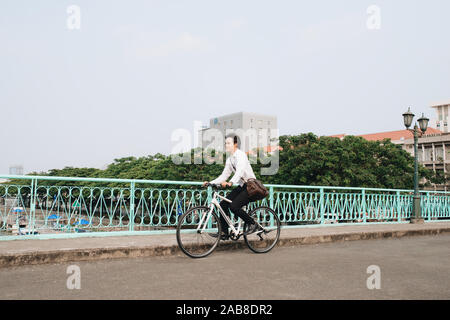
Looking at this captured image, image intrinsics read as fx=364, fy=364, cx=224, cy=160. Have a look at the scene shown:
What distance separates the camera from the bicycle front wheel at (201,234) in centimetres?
532

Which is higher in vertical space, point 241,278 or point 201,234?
point 201,234

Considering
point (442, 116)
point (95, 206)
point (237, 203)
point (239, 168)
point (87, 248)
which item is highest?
point (442, 116)

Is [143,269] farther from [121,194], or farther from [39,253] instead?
[121,194]

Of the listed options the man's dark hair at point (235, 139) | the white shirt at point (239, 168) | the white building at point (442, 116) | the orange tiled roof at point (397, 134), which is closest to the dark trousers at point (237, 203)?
the white shirt at point (239, 168)

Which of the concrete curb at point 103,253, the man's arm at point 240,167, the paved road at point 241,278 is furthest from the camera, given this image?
the man's arm at point 240,167

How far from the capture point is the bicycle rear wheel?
6062 mm

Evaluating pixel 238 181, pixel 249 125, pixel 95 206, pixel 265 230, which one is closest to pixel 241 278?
pixel 238 181

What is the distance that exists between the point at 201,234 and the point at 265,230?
114 cm

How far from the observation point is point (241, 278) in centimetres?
400

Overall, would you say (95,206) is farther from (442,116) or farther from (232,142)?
(442,116)

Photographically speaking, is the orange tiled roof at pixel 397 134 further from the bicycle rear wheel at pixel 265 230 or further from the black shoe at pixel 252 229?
the black shoe at pixel 252 229

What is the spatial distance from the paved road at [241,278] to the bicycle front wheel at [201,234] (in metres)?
0.19

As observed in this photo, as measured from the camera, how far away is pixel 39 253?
4.71 m
